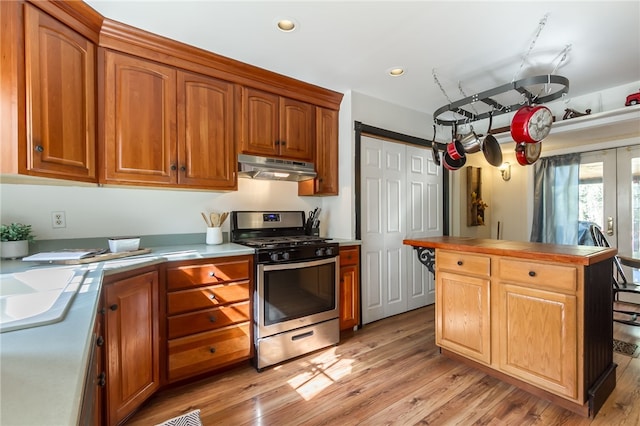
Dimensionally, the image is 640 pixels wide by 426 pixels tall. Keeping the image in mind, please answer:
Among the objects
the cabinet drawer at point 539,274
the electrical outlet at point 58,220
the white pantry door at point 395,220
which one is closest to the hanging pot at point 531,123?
the cabinet drawer at point 539,274

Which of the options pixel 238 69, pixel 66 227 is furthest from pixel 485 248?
pixel 66 227

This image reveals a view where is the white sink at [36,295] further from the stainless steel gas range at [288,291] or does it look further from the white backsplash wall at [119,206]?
the stainless steel gas range at [288,291]

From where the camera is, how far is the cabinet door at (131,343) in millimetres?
1531

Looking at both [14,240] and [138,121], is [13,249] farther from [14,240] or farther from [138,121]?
[138,121]

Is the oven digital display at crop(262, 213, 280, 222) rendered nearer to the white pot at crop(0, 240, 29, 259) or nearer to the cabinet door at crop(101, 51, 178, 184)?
the cabinet door at crop(101, 51, 178, 184)

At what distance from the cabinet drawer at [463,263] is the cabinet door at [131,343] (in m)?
2.04

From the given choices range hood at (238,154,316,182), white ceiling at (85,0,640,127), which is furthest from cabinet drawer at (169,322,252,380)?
white ceiling at (85,0,640,127)

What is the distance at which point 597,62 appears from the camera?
7.93 feet

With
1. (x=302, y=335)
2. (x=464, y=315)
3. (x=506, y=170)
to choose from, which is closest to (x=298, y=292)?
(x=302, y=335)

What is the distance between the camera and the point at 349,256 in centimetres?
288

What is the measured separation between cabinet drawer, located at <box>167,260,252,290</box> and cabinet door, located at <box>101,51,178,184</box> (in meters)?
0.68

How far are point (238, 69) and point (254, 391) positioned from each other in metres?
2.42

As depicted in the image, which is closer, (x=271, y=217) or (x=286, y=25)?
(x=286, y=25)

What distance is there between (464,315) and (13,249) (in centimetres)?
298
